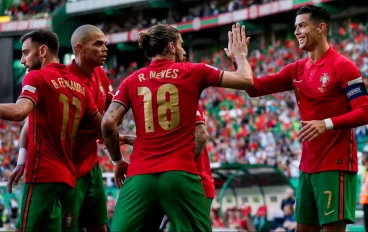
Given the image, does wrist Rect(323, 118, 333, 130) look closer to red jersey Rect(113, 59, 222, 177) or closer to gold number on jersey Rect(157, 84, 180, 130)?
red jersey Rect(113, 59, 222, 177)

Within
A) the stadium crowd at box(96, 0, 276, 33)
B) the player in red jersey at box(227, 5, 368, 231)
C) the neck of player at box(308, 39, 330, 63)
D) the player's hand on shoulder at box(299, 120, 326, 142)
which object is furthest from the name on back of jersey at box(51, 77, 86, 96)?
the stadium crowd at box(96, 0, 276, 33)

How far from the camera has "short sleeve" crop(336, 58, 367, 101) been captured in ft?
20.6

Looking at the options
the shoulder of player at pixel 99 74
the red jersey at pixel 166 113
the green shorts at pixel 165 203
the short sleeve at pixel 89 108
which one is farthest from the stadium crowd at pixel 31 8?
the green shorts at pixel 165 203

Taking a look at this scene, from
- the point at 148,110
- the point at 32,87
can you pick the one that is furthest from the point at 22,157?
the point at 148,110

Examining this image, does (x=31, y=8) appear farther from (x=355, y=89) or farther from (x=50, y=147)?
(x=355, y=89)

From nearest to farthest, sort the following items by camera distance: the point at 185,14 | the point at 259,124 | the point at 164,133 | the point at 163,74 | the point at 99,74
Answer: the point at 164,133
the point at 163,74
the point at 99,74
the point at 259,124
the point at 185,14

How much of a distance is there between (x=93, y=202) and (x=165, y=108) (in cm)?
183

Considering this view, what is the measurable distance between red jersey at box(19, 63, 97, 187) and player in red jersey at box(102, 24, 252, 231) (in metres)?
0.72

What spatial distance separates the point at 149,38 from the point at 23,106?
115 centimetres

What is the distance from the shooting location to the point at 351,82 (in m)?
6.30

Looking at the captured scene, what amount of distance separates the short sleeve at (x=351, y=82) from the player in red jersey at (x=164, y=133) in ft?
3.63

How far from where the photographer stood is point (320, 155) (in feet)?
21.3

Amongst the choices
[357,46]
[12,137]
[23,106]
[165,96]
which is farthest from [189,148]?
[12,137]

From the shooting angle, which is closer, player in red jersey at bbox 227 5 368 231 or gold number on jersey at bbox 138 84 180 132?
gold number on jersey at bbox 138 84 180 132
